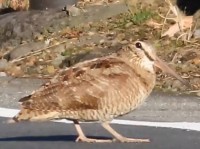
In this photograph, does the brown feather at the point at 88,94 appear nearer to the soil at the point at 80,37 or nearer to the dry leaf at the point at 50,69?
the soil at the point at 80,37

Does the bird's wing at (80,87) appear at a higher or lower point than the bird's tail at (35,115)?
higher

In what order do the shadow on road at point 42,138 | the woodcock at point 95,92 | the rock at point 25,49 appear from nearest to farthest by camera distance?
1. the woodcock at point 95,92
2. the shadow on road at point 42,138
3. the rock at point 25,49

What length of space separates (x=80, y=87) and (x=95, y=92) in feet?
0.47

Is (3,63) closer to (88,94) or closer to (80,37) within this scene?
(80,37)

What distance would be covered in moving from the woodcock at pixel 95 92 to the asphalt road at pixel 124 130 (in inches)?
22.6

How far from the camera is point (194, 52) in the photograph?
13438mm

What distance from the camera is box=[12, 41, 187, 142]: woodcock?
845 cm

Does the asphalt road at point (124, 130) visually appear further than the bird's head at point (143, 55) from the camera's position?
Yes

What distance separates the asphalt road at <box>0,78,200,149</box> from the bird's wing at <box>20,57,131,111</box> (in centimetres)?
63

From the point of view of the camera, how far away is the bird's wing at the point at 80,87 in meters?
8.49

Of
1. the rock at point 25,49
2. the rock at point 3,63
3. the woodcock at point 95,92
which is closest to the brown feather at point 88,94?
the woodcock at point 95,92

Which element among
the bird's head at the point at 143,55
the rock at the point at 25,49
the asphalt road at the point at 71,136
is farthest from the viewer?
the rock at the point at 25,49

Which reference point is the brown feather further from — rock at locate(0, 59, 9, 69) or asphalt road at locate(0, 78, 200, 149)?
rock at locate(0, 59, 9, 69)

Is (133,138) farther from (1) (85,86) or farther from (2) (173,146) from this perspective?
(1) (85,86)
